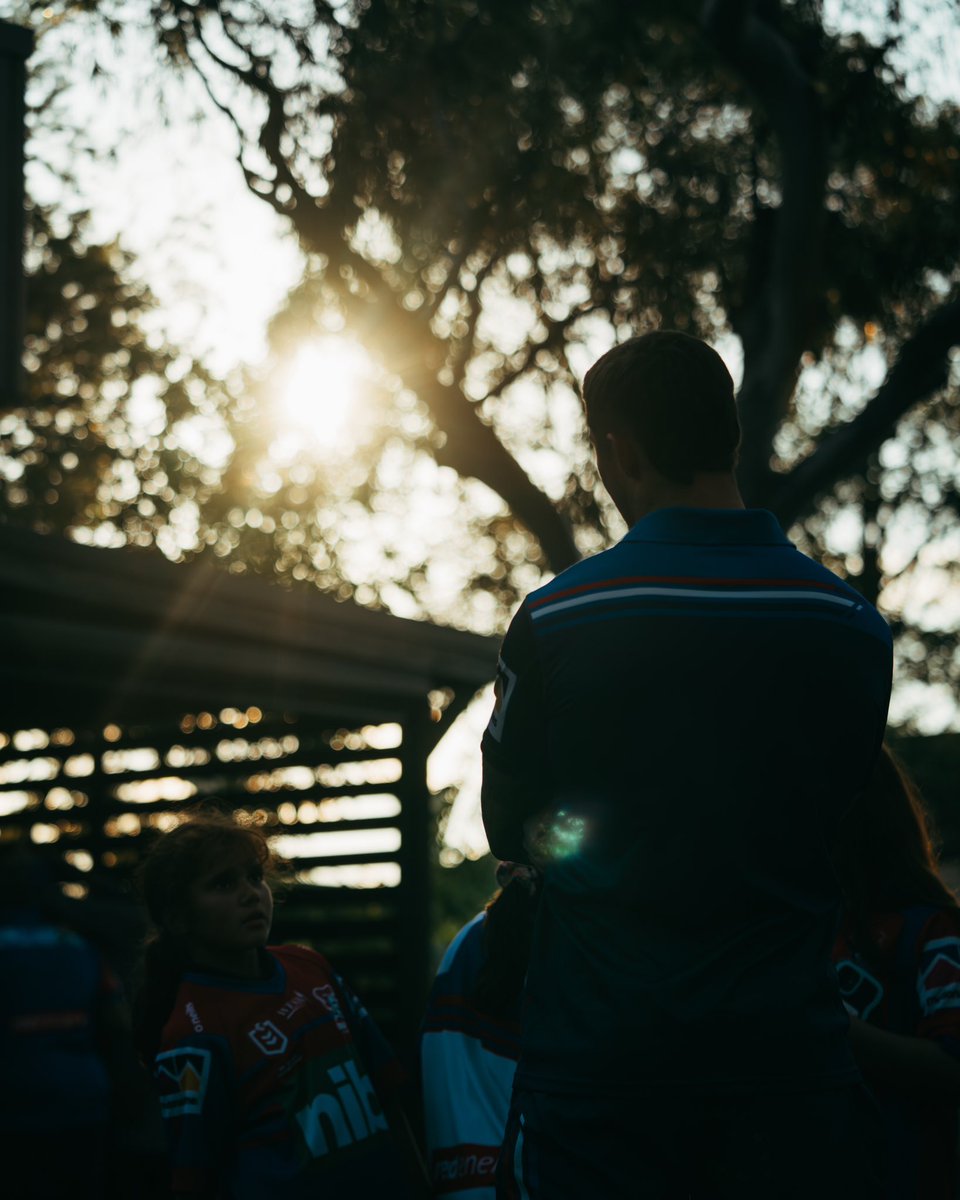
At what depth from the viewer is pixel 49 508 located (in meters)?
18.2

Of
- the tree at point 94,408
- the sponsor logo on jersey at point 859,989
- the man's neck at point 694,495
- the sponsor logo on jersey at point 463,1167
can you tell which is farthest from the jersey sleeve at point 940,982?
the tree at point 94,408

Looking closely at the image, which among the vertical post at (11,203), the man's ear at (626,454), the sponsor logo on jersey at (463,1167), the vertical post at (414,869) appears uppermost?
the vertical post at (11,203)

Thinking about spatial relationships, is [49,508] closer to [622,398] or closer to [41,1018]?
[41,1018]

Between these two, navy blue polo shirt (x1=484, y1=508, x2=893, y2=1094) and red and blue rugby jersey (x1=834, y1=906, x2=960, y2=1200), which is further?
red and blue rugby jersey (x1=834, y1=906, x2=960, y2=1200)

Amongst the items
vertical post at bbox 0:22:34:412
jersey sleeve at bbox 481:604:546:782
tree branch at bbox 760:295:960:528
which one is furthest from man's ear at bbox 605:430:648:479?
tree branch at bbox 760:295:960:528

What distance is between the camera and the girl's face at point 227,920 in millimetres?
3547

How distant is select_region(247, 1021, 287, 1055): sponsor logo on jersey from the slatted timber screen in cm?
417

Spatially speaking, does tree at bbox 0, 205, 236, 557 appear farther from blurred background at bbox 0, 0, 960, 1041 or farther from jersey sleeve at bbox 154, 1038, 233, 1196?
jersey sleeve at bbox 154, 1038, 233, 1196

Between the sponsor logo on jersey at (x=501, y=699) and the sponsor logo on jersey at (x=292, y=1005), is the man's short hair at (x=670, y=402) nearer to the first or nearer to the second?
the sponsor logo on jersey at (x=501, y=699)

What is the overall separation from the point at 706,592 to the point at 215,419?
17090 millimetres

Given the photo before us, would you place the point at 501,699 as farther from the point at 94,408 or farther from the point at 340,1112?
the point at 94,408

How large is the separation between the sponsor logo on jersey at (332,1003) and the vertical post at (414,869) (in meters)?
4.67

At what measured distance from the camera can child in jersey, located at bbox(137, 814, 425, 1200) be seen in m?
3.20

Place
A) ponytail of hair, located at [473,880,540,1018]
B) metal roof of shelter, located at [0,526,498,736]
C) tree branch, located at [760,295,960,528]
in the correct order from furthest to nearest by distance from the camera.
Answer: tree branch, located at [760,295,960,528] → metal roof of shelter, located at [0,526,498,736] → ponytail of hair, located at [473,880,540,1018]
